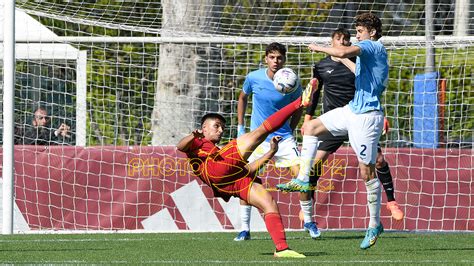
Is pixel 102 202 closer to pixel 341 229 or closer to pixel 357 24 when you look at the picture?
pixel 341 229

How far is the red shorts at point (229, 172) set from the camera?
9656 millimetres

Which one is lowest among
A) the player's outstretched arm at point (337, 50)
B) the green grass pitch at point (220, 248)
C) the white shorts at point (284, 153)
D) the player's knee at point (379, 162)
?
the green grass pitch at point (220, 248)

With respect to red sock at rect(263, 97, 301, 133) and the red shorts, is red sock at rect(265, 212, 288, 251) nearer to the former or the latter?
the red shorts

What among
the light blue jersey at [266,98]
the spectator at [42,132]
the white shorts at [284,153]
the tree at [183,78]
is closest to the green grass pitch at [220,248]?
the white shorts at [284,153]

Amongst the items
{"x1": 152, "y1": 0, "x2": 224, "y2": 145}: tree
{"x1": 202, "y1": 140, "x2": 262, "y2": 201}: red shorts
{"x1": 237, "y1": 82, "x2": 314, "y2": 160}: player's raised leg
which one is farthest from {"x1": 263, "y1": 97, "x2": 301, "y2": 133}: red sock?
{"x1": 152, "y1": 0, "x2": 224, "y2": 145}: tree

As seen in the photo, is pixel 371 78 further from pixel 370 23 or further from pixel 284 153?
pixel 284 153

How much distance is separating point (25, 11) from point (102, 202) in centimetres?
259

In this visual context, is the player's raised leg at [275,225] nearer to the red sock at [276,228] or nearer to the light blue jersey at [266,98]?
the red sock at [276,228]

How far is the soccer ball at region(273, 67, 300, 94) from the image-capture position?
1105cm

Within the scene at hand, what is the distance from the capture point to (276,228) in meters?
9.25

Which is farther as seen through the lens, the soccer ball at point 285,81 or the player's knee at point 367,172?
the soccer ball at point 285,81

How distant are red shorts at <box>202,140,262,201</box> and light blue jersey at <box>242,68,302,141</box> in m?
2.32

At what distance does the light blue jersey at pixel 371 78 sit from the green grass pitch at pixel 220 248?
1299mm

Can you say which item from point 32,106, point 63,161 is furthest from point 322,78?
point 32,106
